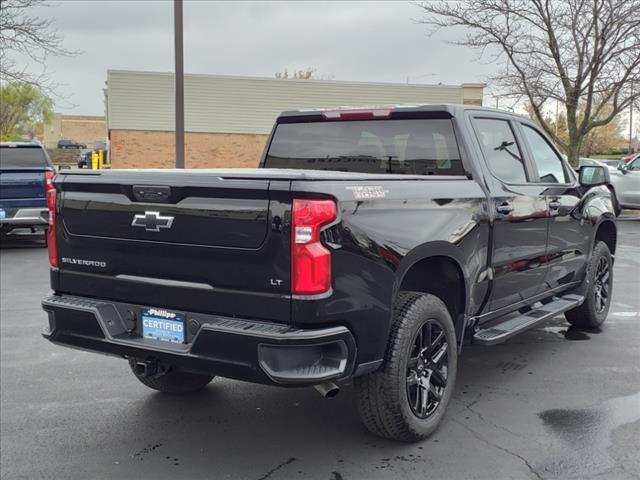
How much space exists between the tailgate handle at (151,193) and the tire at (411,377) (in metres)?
1.39

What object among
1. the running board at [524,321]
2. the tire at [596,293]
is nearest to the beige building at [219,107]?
the tire at [596,293]

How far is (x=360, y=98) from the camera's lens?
33.8 m

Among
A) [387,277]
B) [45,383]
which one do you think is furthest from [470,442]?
[45,383]

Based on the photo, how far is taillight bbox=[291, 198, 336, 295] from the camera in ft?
10.5

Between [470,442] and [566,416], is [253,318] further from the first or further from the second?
[566,416]

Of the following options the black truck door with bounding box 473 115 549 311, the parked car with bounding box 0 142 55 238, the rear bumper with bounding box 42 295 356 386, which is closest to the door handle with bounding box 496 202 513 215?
the black truck door with bounding box 473 115 549 311

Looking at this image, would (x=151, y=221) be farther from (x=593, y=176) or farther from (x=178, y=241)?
(x=593, y=176)

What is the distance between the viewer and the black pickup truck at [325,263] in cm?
326

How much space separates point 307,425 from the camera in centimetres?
435

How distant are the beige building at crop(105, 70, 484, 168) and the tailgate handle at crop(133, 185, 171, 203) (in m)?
29.0

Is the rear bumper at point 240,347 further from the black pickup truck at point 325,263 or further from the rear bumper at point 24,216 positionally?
the rear bumper at point 24,216

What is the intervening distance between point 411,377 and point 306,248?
3.88 feet

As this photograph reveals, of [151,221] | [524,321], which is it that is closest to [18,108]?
[524,321]

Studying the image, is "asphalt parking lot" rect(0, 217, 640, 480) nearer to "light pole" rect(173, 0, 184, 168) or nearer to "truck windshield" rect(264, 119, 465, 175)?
"truck windshield" rect(264, 119, 465, 175)
